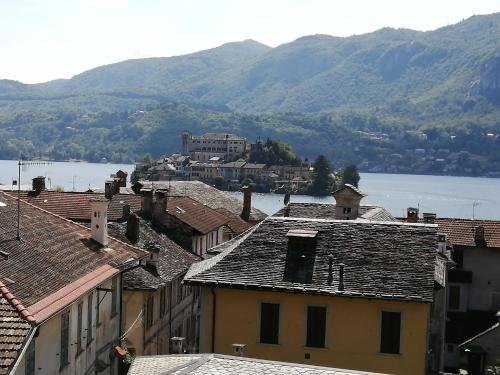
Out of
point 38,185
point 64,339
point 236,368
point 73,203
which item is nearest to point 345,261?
point 64,339

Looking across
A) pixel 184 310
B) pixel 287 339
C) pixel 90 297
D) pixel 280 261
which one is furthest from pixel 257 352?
pixel 184 310

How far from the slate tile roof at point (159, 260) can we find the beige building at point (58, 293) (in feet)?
14.7

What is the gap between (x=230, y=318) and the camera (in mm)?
24906

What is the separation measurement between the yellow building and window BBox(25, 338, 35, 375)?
293 inches

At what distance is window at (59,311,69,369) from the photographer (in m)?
20.7

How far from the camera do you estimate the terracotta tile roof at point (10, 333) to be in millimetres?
13617

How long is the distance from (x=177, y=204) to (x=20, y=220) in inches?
1226

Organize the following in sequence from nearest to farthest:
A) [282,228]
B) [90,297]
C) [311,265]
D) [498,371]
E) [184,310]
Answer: [498,371], [90,297], [311,265], [282,228], [184,310]

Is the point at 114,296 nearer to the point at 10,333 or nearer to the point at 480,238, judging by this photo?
the point at 10,333

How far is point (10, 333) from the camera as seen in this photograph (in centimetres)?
1448

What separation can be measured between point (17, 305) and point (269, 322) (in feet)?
34.5

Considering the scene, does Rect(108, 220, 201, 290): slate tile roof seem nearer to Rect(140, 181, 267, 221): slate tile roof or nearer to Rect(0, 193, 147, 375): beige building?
Rect(0, 193, 147, 375): beige building

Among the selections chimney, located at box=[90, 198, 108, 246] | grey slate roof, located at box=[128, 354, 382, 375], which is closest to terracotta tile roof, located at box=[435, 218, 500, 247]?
chimney, located at box=[90, 198, 108, 246]

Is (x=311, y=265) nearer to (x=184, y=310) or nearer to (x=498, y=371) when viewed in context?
(x=498, y=371)
